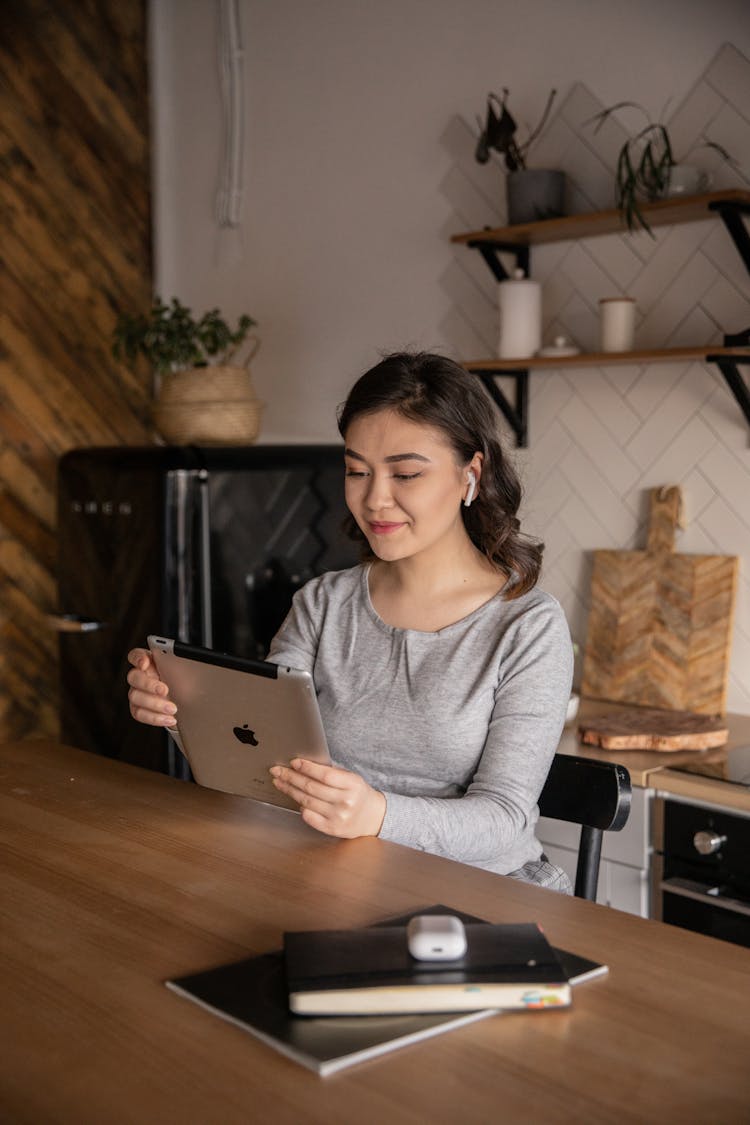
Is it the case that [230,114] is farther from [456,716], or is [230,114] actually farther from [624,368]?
[456,716]

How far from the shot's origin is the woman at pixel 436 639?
5.65ft

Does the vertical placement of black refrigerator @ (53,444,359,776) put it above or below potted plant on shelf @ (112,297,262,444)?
below

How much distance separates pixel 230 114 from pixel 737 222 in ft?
5.98

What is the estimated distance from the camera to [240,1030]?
1046 millimetres

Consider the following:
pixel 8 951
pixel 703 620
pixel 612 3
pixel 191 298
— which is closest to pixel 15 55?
pixel 191 298

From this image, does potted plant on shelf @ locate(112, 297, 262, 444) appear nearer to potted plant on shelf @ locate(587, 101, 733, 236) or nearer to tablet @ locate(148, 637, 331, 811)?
potted plant on shelf @ locate(587, 101, 733, 236)

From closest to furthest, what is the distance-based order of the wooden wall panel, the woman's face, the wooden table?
1. the wooden table
2. the woman's face
3. the wooden wall panel

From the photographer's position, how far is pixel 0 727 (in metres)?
3.62

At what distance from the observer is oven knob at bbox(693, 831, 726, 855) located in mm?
2180

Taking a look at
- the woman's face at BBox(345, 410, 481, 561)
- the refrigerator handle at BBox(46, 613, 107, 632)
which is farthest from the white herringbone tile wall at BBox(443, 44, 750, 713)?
the refrigerator handle at BBox(46, 613, 107, 632)

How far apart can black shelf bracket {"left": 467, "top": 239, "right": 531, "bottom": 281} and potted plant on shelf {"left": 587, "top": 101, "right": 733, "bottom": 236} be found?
27 centimetres

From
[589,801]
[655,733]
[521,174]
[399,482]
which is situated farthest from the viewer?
[521,174]

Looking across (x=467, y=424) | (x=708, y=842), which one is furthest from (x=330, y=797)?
(x=708, y=842)

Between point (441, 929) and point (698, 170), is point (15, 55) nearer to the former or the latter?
point (698, 170)
